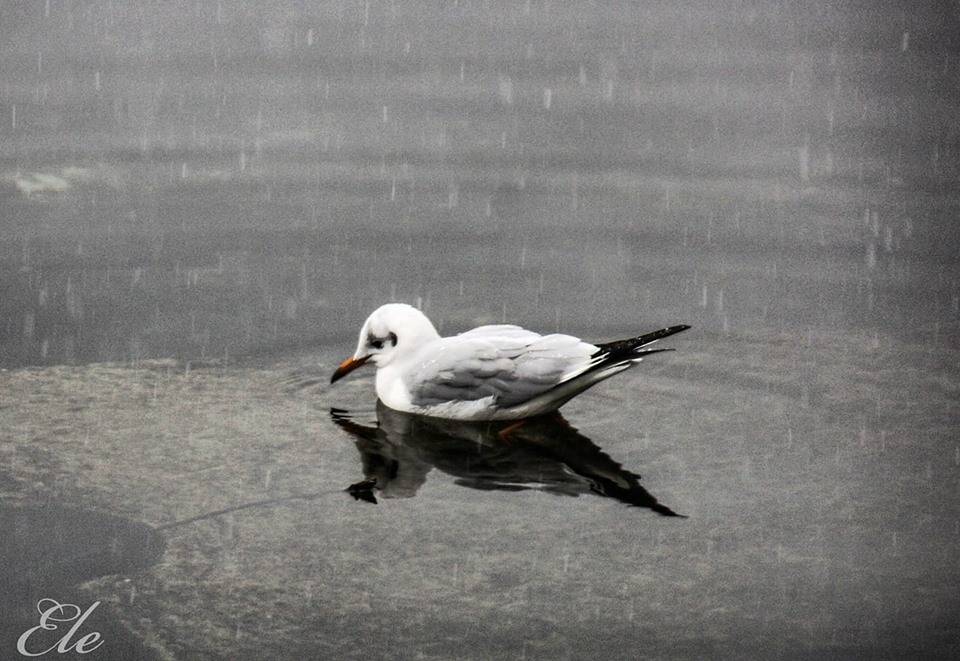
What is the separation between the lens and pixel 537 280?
36.2 feet

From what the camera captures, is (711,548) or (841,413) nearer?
(711,548)

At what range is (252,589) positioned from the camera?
289 inches

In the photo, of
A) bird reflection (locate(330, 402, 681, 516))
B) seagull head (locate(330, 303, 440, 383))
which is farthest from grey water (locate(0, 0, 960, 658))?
seagull head (locate(330, 303, 440, 383))

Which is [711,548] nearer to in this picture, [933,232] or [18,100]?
[933,232]

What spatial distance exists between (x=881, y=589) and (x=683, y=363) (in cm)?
276

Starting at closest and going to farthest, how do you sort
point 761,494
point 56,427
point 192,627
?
point 192,627 < point 761,494 < point 56,427

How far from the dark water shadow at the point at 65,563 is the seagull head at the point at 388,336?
192 centimetres

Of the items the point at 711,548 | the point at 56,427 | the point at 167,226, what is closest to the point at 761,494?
the point at 711,548

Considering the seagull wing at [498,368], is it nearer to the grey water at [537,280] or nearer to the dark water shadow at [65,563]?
the grey water at [537,280]

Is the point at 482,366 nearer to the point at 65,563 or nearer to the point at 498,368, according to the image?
the point at 498,368

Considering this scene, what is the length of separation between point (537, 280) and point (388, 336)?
6.15ft

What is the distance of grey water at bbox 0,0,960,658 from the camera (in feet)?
24.0

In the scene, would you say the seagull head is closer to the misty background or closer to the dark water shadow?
the misty background

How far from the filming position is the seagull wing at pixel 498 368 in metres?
9.01
